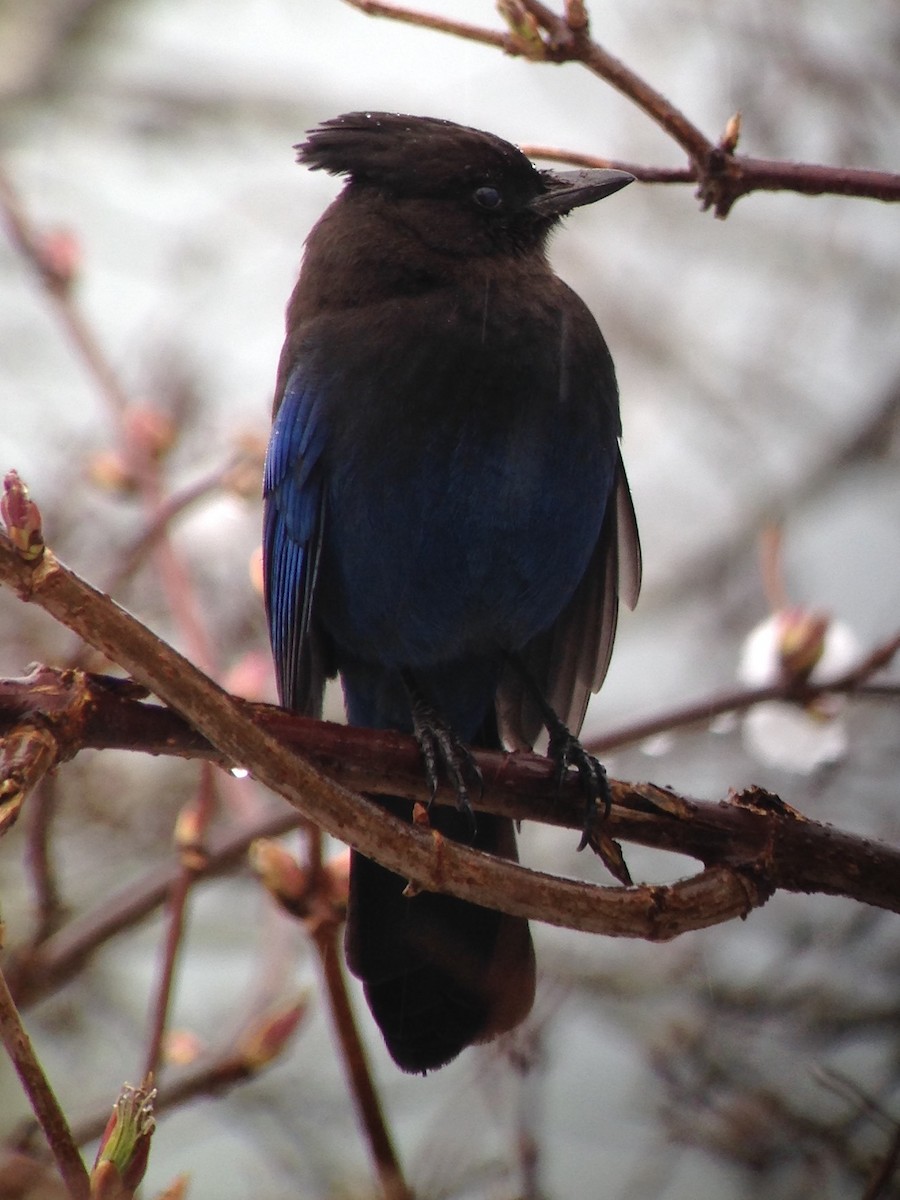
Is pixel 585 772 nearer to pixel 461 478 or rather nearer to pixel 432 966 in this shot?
pixel 432 966

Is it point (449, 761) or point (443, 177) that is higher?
point (443, 177)

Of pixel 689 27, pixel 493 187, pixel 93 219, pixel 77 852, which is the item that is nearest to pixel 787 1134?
pixel 493 187

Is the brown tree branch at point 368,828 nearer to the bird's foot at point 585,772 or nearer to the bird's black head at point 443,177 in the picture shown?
the bird's foot at point 585,772

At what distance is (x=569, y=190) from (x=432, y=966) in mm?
1510

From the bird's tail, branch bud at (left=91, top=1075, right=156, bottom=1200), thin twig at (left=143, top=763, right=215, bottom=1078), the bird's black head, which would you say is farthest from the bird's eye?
branch bud at (left=91, top=1075, right=156, bottom=1200)

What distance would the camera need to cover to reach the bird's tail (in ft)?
8.27

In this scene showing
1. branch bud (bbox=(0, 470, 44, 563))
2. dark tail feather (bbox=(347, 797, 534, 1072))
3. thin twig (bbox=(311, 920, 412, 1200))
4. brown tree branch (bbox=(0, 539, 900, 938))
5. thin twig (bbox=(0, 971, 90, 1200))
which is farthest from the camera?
dark tail feather (bbox=(347, 797, 534, 1072))

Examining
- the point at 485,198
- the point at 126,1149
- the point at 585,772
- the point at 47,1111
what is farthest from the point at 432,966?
the point at 485,198

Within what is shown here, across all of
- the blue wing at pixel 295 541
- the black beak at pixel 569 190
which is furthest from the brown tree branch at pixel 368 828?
the black beak at pixel 569 190

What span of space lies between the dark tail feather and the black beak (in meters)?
1.20

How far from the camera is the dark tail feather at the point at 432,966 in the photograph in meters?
2.52

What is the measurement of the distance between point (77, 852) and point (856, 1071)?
229 cm

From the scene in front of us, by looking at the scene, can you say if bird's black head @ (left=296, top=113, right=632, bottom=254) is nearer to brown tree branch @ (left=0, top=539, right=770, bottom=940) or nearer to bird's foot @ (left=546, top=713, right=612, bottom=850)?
bird's foot @ (left=546, top=713, right=612, bottom=850)

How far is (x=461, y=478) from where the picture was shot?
2736mm
